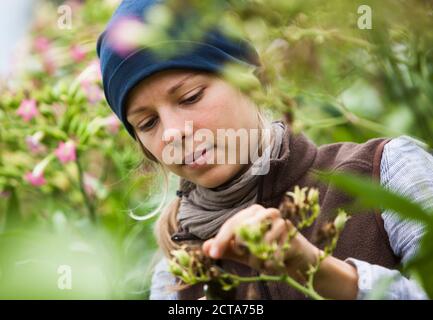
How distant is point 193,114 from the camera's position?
83 cm

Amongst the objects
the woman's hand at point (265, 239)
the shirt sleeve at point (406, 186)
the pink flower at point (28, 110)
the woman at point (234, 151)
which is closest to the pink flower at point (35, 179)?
the pink flower at point (28, 110)

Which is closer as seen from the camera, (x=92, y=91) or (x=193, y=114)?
(x=193, y=114)

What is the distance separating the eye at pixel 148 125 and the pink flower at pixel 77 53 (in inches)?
21.3

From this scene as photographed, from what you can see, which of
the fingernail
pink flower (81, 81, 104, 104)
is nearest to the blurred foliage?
pink flower (81, 81, 104, 104)

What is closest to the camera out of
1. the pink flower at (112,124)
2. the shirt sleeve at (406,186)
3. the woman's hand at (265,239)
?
the woman's hand at (265,239)

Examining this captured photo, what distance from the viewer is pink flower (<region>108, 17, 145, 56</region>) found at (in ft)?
2.78

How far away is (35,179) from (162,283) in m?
0.38

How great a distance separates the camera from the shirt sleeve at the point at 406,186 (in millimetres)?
742

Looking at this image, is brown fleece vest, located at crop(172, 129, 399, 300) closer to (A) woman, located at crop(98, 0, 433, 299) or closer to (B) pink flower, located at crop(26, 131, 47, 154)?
(A) woman, located at crop(98, 0, 433, 299)

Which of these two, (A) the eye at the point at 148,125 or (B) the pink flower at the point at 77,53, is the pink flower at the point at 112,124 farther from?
(A) the eye at the point at 148,125

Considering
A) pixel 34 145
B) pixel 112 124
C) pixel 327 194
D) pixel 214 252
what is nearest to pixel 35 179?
pixel 34 145

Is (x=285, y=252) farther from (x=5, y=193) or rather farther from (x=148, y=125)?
(x=5, y=193)
